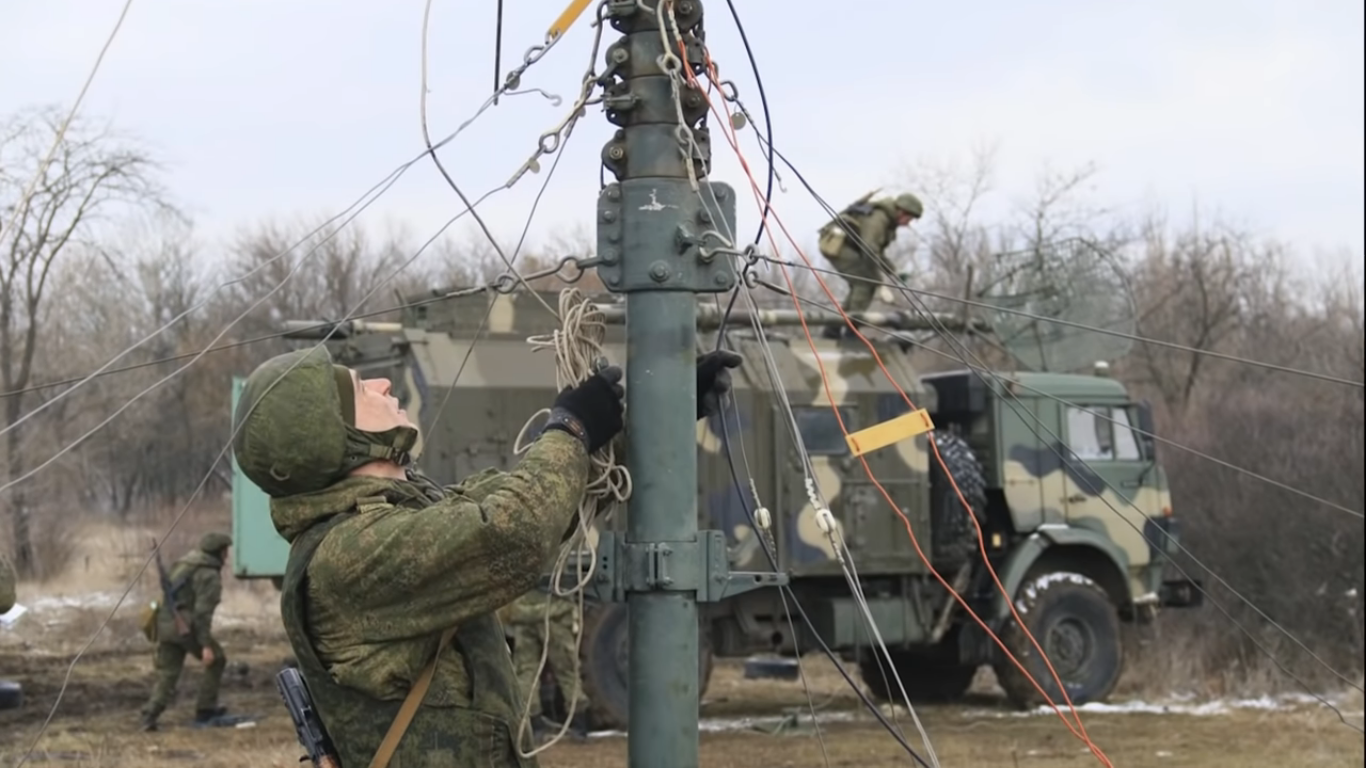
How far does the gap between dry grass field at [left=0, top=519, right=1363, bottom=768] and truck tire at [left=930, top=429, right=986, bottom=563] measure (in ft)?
4.32

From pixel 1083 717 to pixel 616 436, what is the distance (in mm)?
9730

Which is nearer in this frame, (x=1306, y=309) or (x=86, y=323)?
(x=86, y=323)

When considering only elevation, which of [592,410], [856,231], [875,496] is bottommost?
[875,496]

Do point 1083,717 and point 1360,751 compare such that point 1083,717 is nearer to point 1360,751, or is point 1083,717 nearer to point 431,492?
point 1360,751

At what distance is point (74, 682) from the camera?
1395cm

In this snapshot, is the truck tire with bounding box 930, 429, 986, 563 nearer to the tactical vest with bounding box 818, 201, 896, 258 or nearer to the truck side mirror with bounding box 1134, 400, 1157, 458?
the tactical vest with bounding box 818, 201, 896, 258

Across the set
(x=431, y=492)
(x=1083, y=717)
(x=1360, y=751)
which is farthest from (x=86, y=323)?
(x=431, y=492)

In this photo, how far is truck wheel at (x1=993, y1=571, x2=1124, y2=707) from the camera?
12617mm

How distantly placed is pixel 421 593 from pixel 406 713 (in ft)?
0.86

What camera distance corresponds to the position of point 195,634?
39.2ft

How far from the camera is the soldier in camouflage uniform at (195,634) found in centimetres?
1154

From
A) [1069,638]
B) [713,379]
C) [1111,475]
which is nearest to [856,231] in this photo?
[1111,475]

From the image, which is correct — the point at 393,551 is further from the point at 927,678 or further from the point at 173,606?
the point at 927,678

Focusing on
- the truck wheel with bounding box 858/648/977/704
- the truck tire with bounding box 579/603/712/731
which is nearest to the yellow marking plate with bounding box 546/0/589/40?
the truck tire with bounding box 579/603/712/731
